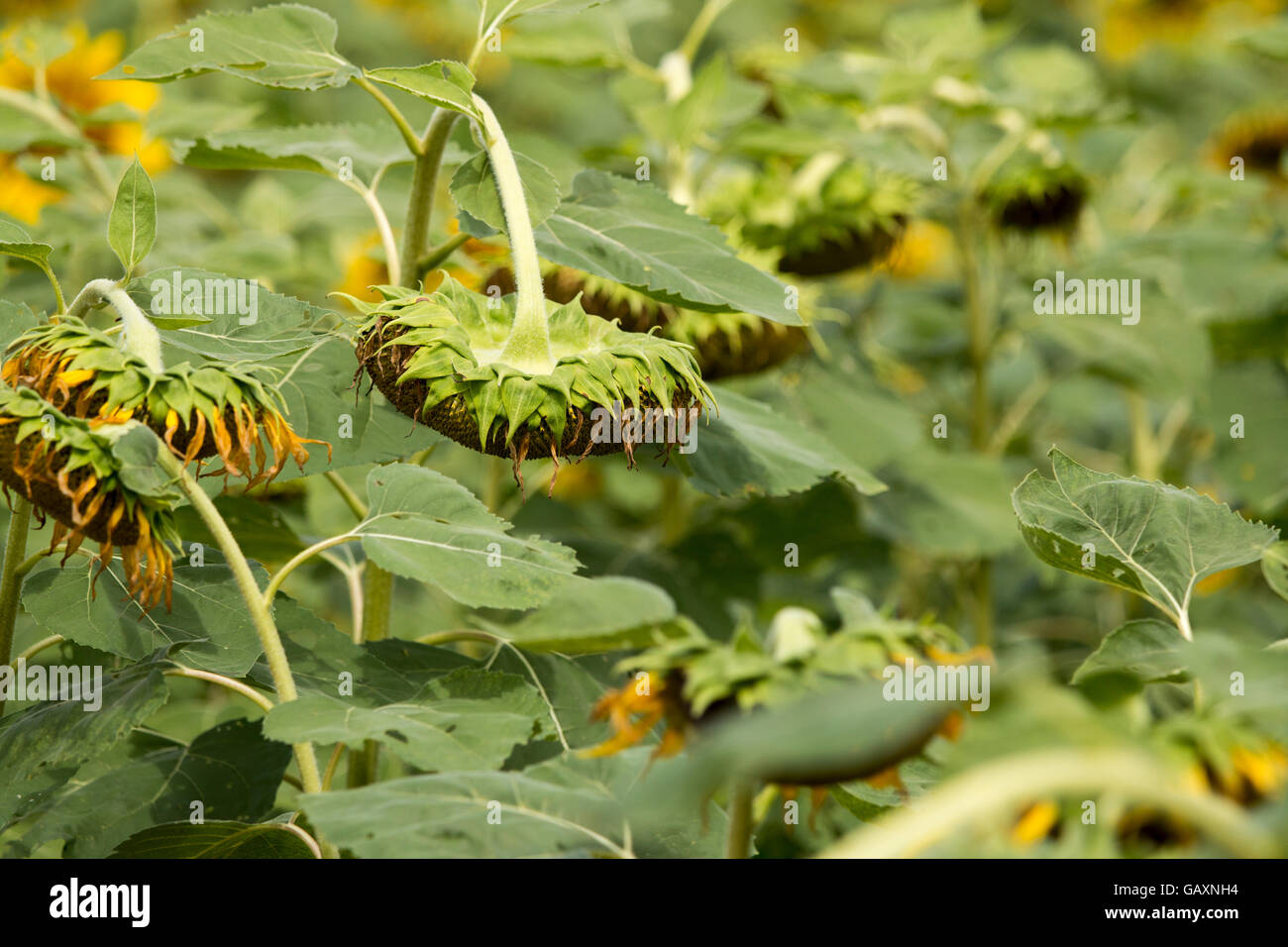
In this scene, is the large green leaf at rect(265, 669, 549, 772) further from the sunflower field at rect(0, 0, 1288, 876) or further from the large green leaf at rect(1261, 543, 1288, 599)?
the large green leaf at rect(1261, 543, 1288, 599)

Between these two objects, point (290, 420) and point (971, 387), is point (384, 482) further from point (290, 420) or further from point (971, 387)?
point (971, 387)

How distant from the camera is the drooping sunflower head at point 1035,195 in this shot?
1.48m

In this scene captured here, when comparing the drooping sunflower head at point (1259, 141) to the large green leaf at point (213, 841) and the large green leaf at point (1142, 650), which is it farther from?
the large green leaf at point (213, 841)

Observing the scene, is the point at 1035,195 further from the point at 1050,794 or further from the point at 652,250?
the point at 1050,794

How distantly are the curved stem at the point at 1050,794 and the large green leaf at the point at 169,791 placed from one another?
560mm

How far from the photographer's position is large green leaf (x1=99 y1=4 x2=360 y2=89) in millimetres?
794

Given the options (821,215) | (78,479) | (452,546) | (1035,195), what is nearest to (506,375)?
(452,546)

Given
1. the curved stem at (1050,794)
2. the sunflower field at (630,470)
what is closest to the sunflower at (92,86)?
the sunflower field at (630,470)

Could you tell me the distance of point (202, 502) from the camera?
2.04 ft

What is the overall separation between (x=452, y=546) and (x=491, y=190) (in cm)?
24

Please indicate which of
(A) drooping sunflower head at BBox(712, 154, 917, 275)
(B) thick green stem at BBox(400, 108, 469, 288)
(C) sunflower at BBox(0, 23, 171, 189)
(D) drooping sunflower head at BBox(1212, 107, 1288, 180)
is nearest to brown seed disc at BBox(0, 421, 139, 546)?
(B) thick green stem at BBox(400, 108, 469, 288)

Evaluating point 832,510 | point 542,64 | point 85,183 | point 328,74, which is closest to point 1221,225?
point 832,510

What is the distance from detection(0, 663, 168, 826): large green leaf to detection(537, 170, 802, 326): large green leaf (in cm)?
38

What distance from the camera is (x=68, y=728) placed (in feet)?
2.31
